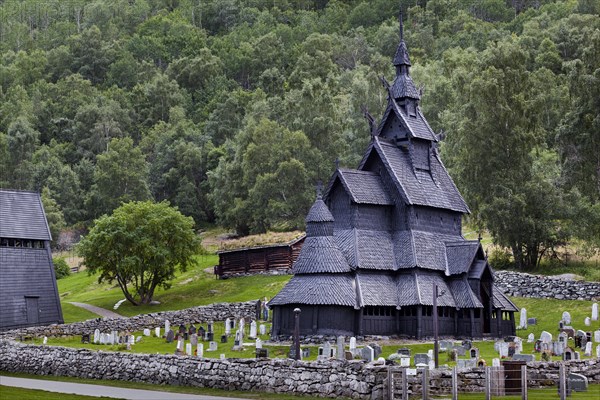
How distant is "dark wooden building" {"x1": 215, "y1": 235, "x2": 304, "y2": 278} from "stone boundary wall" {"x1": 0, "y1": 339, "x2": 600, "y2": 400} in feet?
125

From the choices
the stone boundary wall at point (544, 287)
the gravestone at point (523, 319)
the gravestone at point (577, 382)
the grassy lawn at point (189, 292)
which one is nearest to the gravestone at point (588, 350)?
the gravestone at point (577, 382)

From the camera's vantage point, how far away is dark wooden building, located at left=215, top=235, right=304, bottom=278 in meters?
80.2

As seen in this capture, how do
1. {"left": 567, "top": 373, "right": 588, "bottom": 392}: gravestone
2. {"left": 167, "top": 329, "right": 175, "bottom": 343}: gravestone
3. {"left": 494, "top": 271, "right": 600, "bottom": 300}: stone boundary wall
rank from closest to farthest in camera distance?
{"left": 567, "top": 373, "right": 588, "bottom": 392}: gravestone
{"left": 167, "top": 329, "right": 175, "bottom": 343}: gravestone
{"left": 494, "top": 271, "right": 600, "bottom": 300}: stone boundary wall

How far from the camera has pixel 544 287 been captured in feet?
216

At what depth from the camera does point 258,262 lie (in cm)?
8119

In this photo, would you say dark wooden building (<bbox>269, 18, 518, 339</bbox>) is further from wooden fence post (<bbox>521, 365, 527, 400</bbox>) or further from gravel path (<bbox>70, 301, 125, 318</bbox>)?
wooden fence post (<bbox>521, 365, 527, 400</bbox>)

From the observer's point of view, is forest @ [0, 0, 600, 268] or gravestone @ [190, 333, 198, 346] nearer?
gravestone @ [190, 333, 198, 346]

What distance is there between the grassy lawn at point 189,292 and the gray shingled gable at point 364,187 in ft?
48.7

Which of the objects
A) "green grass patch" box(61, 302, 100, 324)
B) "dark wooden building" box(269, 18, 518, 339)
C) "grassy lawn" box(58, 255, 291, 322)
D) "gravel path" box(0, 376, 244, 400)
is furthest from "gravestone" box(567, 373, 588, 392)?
"green grass patch" box(61, 302, 100, 324)

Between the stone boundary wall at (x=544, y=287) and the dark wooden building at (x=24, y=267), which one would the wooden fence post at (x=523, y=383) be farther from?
the dark wooden building at (x=24, y=267)

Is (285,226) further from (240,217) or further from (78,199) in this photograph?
(78,199)

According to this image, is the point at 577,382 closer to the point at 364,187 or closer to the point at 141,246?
the point at 364,187

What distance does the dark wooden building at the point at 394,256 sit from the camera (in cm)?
5547

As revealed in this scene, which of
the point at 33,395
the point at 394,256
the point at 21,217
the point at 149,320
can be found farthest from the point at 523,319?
the point at 33,395
